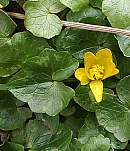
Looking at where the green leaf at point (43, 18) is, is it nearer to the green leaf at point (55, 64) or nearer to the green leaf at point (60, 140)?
the green leaf at point (55, 64)

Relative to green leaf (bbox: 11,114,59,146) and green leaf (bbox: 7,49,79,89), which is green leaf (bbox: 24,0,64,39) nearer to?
green leaf (bbox: 7,49,79,89)

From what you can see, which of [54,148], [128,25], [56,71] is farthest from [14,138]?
[128,25]


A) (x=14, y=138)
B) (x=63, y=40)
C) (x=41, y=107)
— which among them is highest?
(x=63, y=40)

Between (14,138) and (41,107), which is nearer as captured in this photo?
(41,107)

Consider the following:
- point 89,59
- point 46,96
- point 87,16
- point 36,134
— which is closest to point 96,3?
point 87,16

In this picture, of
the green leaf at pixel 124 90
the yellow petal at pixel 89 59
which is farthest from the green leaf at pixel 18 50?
the green leaf at pixel 124 90

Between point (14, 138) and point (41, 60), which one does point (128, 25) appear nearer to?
point (41, 60)

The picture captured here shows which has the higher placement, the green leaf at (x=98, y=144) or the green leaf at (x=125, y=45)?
the green leaf at (x=125, y=45)

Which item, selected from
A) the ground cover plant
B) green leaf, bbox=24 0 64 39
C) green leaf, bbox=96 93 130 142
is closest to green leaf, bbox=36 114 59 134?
the ground cover plant
